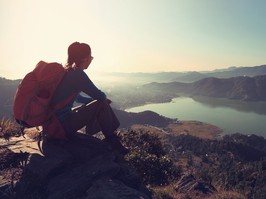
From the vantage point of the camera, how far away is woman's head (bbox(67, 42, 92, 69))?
702 centimetres

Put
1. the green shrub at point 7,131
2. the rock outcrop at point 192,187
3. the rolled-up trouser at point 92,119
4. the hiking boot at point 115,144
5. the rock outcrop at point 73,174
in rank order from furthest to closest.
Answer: the green shrub at point 7,131 → the rock outcrop at point 192,187 → the hiking boot at point 115,144 → the rolled-up trouser at point 92,119 → the rock outcrop at point 73,174

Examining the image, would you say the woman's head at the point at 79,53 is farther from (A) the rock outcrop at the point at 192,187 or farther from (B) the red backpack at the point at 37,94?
(A) the rock outcrop at the point at 192,187

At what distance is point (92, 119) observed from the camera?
782 cm

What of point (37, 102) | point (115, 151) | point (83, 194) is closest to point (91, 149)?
point (115, 151)

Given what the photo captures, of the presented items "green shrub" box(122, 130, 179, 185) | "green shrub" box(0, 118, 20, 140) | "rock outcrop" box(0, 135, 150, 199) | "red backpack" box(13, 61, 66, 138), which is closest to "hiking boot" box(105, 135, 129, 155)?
"rock outcrop" box(0, 135, 150, 199)

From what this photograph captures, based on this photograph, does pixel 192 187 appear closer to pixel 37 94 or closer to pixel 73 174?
pixel 73 174

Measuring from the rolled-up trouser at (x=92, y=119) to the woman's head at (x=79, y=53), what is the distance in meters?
1.09

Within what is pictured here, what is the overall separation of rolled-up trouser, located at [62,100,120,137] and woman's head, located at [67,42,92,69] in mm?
1094

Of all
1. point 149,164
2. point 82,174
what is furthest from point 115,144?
point 149,164

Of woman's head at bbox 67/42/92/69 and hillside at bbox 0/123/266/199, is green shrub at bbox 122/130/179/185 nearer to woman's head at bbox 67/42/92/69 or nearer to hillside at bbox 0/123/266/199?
hillside at bbox 0/123/266/199

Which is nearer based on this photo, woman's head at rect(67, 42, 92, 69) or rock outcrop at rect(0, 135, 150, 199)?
rock outcrop at rect(0, 135, 150, 199)

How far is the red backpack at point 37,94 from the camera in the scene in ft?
20.9

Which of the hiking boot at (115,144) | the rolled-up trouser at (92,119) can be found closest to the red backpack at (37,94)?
the rolled-up trouser at (92,119)

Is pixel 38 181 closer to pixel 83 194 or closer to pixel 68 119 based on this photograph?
pixel 83 194
